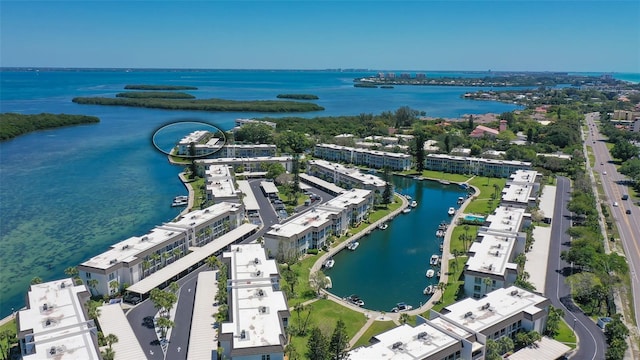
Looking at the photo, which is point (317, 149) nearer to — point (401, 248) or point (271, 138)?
point (271, 138)

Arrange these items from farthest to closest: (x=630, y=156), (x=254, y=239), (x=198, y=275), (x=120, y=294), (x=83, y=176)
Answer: (x=630, y=156), (x=83, y=176), (x=254, y=239), (x=198, y=275), (x=120, y=294)

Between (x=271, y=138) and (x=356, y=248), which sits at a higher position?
(x=271, y=138)

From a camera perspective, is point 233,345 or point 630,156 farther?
point 630,156

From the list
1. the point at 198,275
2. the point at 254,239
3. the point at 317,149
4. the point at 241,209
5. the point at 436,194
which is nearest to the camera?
the point at 198,275

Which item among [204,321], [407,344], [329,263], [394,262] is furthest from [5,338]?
[394,262]

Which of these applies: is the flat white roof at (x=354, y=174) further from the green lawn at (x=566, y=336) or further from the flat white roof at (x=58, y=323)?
the flat white roof at (x=58, y=323)

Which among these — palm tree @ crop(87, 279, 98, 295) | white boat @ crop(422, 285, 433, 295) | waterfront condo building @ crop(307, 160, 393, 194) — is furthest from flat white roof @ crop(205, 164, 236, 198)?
white boat @ crop(422, 285, 433, 295)

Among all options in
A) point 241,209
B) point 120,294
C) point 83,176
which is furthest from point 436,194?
point 83,176
